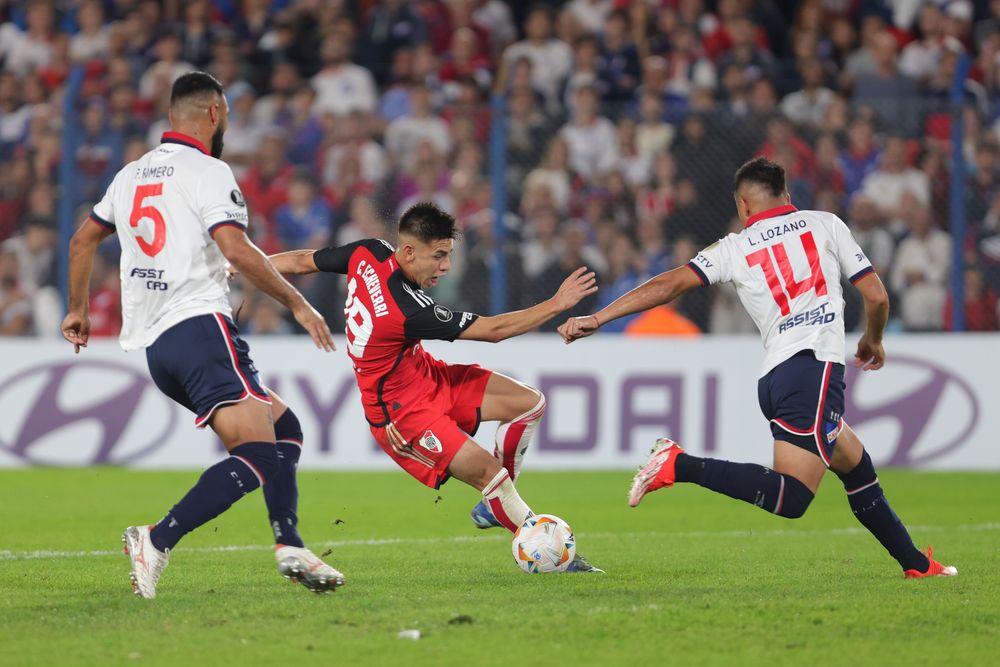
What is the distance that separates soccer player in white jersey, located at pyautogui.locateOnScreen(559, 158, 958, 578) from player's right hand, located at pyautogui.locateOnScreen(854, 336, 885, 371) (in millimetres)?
61

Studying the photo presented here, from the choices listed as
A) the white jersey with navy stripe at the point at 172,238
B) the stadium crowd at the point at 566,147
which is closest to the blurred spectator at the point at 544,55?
the stadium crowd at the point at 566,147

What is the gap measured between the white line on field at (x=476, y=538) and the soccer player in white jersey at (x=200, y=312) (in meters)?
1.81

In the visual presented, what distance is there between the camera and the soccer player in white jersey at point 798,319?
6.57 metres

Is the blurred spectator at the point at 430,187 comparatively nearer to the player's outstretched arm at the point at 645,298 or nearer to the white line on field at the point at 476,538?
the white line on field at the point at 476,538

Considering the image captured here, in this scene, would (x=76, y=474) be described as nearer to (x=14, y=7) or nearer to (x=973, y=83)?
(x=14, y=7)

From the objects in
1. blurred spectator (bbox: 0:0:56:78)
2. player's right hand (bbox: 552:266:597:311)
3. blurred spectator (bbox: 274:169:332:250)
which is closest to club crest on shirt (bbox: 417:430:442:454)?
player's right hand (bbox: 552:266:597:311)

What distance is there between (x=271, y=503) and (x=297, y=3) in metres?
12.4

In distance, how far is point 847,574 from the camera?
6926 millimetres

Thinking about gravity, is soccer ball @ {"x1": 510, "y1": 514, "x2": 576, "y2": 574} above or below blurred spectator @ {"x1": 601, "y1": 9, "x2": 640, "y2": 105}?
below

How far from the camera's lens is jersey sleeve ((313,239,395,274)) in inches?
282

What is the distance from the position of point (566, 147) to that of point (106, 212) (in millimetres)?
8548

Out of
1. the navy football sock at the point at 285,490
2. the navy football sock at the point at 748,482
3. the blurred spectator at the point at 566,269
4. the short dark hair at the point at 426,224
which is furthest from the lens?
the blurred spectator at the point at 566,269

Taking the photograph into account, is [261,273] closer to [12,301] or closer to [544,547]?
[544,547]

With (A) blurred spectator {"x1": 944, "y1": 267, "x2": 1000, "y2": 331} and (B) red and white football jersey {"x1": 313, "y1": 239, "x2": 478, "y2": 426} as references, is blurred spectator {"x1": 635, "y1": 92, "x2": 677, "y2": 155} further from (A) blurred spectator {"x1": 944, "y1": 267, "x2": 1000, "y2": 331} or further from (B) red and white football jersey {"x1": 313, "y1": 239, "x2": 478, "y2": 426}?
(B) red and white football jersey {"x1": 313, "y1": 239, "x2": 478, "y2": 426}
